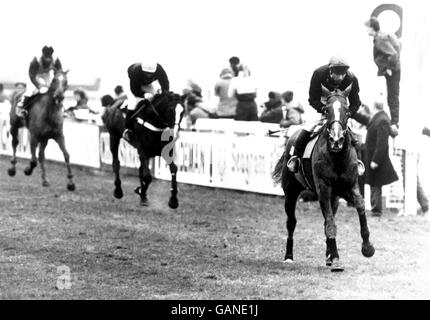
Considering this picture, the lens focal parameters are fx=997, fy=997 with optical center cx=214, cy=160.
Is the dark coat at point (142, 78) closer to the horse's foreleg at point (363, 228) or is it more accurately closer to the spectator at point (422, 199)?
the spectator at point (422, 199)

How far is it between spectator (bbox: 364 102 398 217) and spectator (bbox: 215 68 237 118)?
506cm

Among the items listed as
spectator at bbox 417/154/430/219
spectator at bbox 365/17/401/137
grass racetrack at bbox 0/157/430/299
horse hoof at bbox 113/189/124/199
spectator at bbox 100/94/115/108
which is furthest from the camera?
spectator at bbox 100/94/115/108

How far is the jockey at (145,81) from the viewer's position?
16.7 meters

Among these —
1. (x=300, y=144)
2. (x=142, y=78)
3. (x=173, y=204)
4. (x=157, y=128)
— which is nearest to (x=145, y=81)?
(x=142, y=78)

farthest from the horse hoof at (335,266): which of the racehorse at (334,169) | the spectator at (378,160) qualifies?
the spectator at (378,160)

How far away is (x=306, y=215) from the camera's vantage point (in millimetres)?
16906

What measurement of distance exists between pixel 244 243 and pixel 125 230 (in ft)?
5.99

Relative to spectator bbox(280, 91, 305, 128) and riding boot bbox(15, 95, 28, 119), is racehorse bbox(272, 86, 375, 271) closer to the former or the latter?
spectator bbox(280, 91, 305, 128)

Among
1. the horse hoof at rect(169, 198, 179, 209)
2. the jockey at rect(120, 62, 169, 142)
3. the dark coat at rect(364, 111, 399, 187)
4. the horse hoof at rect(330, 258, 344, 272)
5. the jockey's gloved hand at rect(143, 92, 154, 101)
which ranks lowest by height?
the horse hoof at rect(169, 198, 179, 209)

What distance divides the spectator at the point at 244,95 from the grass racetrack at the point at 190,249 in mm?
2156

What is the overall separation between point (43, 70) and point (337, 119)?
10.6 metres

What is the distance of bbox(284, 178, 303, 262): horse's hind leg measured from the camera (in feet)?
40.5

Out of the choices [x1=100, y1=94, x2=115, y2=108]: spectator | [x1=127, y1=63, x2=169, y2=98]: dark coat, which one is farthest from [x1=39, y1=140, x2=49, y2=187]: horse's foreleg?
[x1=100, y1=94, x2=115, y2=108]: spectator
